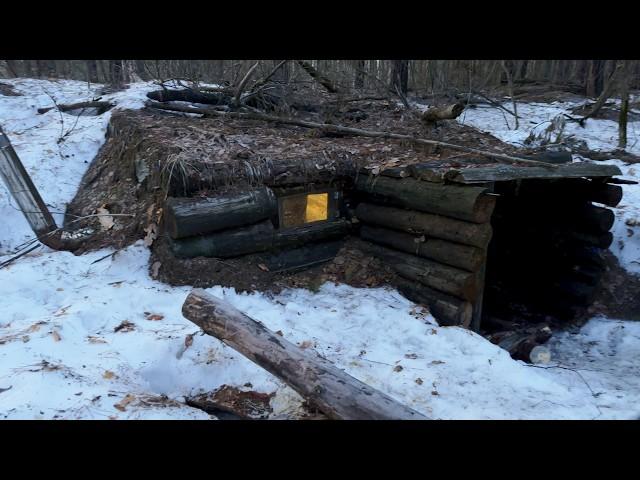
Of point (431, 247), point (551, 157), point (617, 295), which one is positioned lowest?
point (617, 295)

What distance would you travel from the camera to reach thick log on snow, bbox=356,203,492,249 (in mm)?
4992

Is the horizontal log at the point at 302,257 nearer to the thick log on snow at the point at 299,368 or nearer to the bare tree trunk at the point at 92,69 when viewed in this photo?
the thick log on snow at the point at 299,368

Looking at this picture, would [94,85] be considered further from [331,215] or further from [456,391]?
[456,391]

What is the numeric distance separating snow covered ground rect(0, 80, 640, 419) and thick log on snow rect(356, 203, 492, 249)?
871 millimetres

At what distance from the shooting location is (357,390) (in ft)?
9.02

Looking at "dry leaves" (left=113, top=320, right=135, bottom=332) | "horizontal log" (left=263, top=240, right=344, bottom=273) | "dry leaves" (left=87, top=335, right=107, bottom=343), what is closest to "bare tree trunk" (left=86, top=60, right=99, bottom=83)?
"horizontal log" (left=263, top=240, right=344, bottom=273)

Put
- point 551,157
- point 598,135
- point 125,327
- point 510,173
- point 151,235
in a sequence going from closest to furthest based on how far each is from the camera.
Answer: point 125,327, point 510,173, point 151,235, point 551,157, point 598,135

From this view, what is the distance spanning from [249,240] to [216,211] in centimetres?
55

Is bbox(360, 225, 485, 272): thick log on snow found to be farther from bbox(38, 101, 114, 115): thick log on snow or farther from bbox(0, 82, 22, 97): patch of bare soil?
bbox(0, 82, 22, 97): patch of bare soil

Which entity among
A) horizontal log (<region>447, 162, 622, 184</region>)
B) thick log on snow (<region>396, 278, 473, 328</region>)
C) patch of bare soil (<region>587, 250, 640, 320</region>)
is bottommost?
patch of bare soil (<region>587, 250, 640, 320</region>)

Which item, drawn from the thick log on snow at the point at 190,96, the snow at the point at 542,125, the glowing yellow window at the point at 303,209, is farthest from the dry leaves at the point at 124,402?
the snow at the point at 542,125

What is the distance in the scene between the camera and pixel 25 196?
606 cm

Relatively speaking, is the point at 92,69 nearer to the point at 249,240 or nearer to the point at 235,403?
the point at 249,240

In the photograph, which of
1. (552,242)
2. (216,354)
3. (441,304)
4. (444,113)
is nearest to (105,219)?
(216,354)
